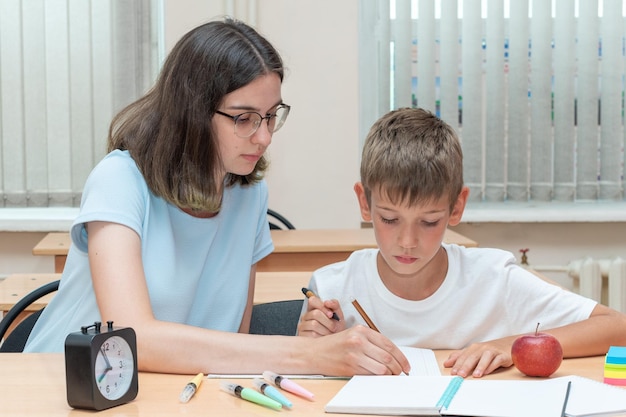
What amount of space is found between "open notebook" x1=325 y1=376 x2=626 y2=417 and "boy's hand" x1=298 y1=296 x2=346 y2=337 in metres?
0.26

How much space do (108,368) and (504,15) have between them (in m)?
3.24

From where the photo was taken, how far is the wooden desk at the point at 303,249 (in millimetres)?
3160

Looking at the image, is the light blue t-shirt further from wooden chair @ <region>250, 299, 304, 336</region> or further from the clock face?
the clock face

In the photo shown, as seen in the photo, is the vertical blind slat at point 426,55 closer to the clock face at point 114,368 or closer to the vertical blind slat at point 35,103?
the vertical blind slat at point 35,103

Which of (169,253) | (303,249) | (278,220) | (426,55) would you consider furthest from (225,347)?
(426,55)

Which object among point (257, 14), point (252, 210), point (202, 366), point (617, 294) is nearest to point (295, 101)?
point (257, 14)

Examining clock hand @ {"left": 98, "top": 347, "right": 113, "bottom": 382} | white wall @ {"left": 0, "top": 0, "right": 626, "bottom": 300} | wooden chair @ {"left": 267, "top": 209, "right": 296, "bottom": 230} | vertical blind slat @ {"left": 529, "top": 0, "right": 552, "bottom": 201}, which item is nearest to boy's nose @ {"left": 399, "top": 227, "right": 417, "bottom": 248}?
clock hand @ {"left": 98, "top": 347, "right": 113, "bottom": 382}

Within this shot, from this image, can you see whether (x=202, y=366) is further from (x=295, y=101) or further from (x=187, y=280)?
(x=295, y=101)

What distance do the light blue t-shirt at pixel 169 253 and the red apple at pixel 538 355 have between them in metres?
0.67

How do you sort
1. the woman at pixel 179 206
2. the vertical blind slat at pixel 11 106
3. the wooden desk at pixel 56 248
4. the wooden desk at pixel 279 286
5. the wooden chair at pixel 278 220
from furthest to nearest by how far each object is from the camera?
the vertical blind slat at pixel 11 106 < the wooden chair at pixel 278 220 < the wooden desk at pixel 56 248 < the wooden desk at pixel 279 286 < the woman at pixel 179 206

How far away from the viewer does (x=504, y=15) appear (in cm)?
399

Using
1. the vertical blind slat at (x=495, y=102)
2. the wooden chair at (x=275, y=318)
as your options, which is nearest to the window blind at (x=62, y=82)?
the vertical blind slat at (x=495, y=102)

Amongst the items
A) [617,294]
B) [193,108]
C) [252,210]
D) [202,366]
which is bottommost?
[617,294]

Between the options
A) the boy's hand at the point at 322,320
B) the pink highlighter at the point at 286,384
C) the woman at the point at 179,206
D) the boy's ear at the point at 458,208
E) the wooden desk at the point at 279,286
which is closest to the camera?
the pink highlighter at the point at 286,384
